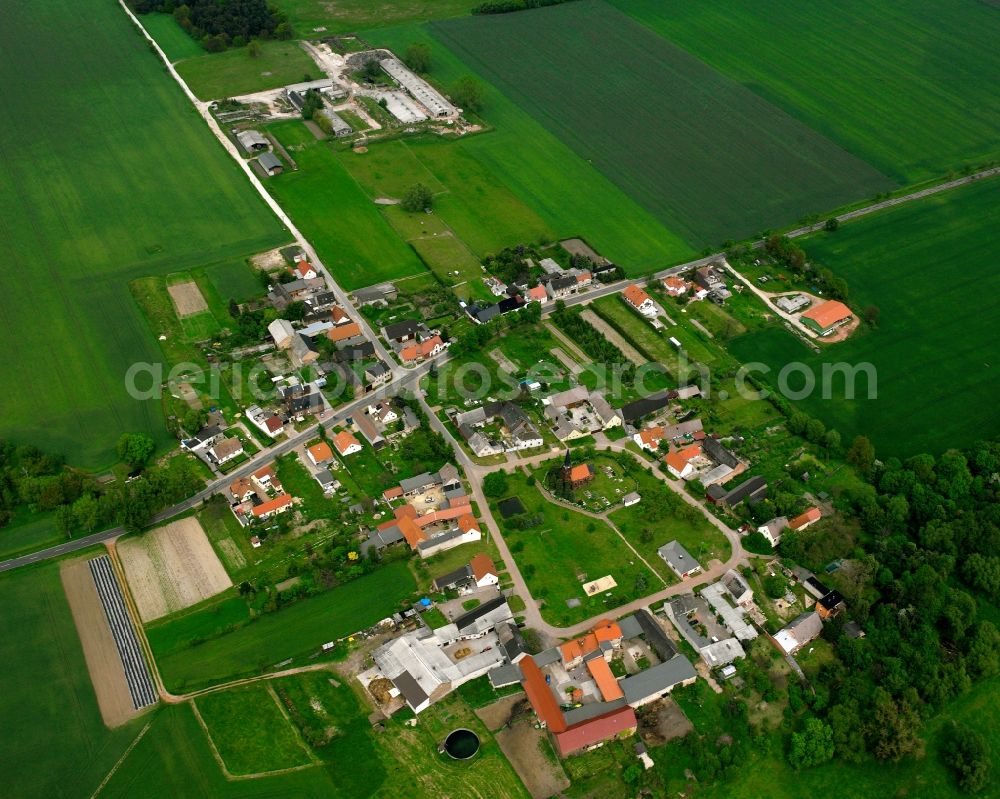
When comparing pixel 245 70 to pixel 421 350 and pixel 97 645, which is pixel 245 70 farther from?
pixel 97 645

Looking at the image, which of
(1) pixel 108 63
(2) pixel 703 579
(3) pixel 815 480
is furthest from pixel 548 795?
(1) pixel 108 63

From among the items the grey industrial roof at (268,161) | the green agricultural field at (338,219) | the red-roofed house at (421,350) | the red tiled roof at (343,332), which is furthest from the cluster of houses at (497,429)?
Result: the grey industrial roof at (268,161)

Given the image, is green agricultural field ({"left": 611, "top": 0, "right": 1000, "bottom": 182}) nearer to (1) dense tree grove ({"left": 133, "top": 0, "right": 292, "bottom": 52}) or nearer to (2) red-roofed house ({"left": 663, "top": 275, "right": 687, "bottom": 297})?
(2) red-roofed house ({"left": 663, "top": 275, "right": 687, "bottom": 297})

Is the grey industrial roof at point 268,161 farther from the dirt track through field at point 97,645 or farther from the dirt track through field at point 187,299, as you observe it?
the dirt track through field at point 97,645

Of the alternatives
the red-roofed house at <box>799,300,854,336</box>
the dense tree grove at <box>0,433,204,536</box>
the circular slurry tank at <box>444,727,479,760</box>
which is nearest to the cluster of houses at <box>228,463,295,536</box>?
the dense tree grove at <box>0,433,204,536</box>

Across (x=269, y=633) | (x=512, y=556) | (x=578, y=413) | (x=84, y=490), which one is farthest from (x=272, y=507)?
(x=578, y=413)
